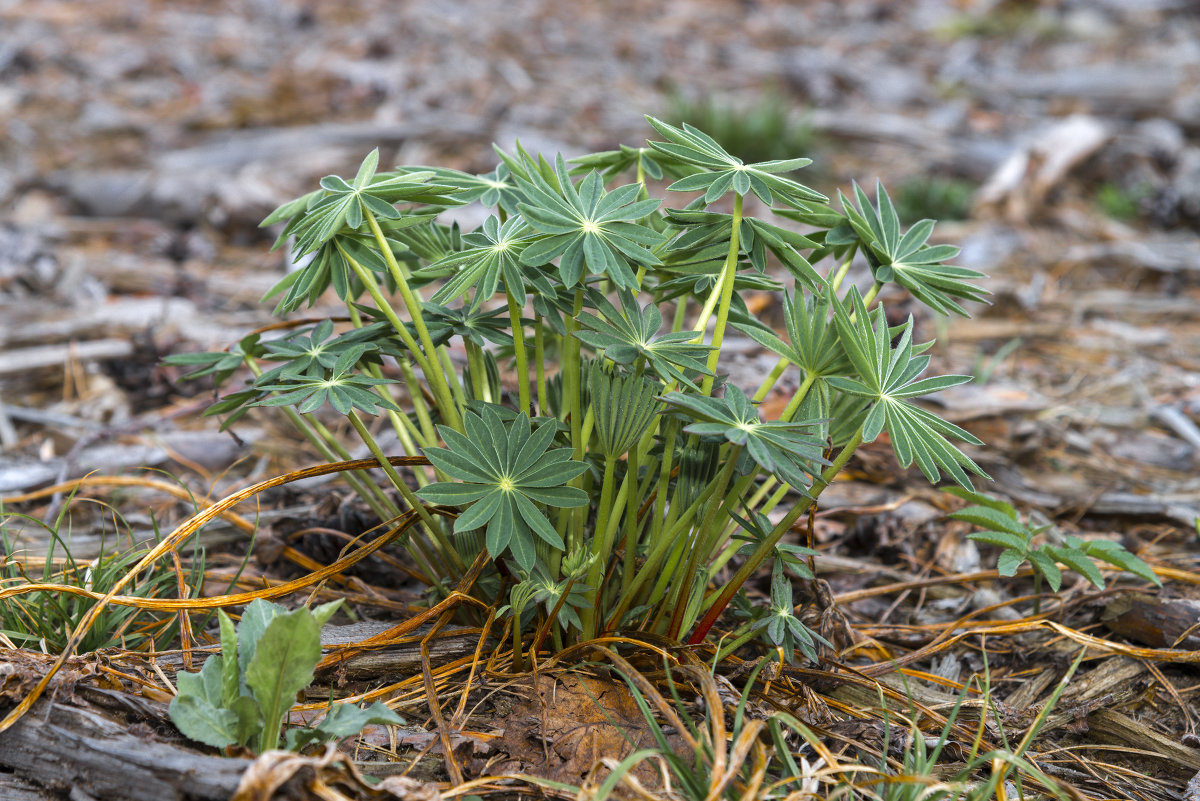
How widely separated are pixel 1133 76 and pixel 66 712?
715cm

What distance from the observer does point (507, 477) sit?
53.9 inches

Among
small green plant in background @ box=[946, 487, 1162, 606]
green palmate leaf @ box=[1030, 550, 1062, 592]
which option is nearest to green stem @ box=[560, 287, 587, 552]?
small green plant in background @ box=[946, 487, 1162, 606]

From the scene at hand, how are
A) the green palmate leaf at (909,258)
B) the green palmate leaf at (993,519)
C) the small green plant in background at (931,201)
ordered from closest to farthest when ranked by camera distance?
the green palmate leaf at (909,258) < the green palmate leaf at (993,519) < the small green plant in background at (931,201)

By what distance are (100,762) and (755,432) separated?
1.10 m

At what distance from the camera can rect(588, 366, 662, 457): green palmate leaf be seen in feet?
4.46

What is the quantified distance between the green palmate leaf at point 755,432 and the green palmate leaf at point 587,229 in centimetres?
21

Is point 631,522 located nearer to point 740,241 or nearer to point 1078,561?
point 740,241

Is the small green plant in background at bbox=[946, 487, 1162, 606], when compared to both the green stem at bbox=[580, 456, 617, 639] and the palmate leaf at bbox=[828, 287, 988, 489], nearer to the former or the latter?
the palmate leaf at bbox=[828, 287, 988, 489]

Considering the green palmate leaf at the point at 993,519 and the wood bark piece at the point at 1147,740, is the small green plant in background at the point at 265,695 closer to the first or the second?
the green palmate leaf at the point at 993,519

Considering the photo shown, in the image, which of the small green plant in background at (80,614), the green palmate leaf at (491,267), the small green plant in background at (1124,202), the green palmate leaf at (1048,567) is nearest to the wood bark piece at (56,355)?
the small green plant in background at (80,614)

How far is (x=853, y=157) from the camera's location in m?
5.30

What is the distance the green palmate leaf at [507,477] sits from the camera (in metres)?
1.32

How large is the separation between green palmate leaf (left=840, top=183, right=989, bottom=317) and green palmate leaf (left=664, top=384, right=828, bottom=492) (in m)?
0.42

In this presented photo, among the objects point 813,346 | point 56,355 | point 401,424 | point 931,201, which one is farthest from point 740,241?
point 931,201
